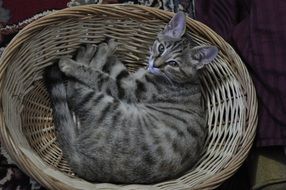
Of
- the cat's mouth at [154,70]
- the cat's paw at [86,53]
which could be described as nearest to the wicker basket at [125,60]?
the cat's paw at [86,53]

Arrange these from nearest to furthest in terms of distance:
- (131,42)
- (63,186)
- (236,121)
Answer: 1. (63,186)
2. (236,121)
3. (131,42)

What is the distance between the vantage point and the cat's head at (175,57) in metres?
1.41

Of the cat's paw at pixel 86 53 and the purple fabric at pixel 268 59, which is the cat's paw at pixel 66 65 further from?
the purple fabric at pixel 268 59

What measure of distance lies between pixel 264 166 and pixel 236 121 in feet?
0.57

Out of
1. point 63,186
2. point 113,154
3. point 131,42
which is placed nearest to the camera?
point 63,186

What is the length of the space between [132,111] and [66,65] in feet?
0.95

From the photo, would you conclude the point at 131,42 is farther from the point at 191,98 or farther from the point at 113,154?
the point at 113,154

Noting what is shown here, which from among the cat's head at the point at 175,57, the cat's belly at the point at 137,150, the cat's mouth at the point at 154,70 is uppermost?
the cat's head at the point at 175,57

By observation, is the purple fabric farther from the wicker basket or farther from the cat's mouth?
the cat's mouth

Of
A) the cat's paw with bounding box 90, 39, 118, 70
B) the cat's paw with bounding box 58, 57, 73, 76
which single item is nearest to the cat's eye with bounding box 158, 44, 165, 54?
the cat's paw with bounding box 90, 39, 118, 70

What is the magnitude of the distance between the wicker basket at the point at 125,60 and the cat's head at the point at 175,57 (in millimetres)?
65

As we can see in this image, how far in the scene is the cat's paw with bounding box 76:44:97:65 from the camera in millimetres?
1538

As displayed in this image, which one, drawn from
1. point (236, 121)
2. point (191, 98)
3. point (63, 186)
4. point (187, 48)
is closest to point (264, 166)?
point (236, 121)

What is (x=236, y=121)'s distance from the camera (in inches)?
56.0
